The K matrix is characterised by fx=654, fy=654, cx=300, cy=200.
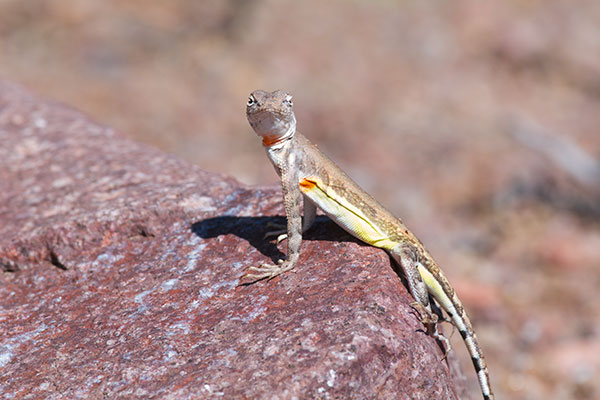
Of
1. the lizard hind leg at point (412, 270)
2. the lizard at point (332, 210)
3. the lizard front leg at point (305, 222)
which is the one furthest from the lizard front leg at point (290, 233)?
the lizard hind leg at point (412, 270)

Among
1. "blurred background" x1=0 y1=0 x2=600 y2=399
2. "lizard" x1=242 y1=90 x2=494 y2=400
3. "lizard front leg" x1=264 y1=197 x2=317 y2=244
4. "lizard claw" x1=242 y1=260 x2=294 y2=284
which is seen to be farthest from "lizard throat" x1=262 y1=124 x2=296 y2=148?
"blurred background" x1=0 y1=0 x2=600 y2=399

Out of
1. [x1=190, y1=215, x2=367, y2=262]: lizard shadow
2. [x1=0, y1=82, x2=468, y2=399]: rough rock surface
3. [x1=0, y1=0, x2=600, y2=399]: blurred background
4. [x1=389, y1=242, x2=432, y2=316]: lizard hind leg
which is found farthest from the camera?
[x1=0, y1=0, x2=600, y2=399]: blurred background

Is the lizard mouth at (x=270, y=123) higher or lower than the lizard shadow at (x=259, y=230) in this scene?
higher

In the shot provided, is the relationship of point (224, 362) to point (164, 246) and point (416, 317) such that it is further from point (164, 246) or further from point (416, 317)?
point (164, 246)

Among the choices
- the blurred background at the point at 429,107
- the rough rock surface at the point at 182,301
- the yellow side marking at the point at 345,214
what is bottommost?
the rough rock surface at the point at 182,301

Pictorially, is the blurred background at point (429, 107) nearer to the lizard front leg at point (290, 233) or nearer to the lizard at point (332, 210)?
the lizard at point (332, 210)

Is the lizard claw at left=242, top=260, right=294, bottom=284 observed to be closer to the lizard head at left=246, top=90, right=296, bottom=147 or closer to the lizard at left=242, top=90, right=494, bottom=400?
the lizard at left=242, top=90, right=494, bottom=400
